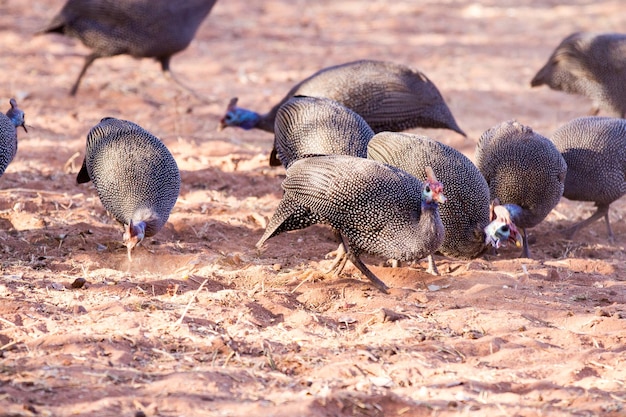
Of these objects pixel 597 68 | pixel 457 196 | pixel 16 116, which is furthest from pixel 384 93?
pixel 16 116

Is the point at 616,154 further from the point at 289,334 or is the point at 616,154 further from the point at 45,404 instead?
the point at 45,404

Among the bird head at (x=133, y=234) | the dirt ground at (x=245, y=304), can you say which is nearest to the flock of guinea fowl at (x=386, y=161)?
the bird head at (x=133, y=234)

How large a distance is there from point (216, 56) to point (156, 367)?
22.9 feet

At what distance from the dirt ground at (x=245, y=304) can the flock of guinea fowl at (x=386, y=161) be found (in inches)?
10.7

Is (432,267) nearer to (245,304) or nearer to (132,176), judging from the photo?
(245,304)

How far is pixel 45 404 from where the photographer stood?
3.13m

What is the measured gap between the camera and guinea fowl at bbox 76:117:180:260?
15.3ft

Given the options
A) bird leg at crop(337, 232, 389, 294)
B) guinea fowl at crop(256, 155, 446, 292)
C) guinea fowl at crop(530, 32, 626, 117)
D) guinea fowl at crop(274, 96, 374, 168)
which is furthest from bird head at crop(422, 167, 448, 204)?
guinea fowl at crop(530, 32, 626, 117)

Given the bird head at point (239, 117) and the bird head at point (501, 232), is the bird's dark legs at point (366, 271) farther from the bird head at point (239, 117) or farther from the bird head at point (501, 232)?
the bird head at point (239, 117)

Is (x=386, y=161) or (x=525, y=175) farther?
(x=525, y=175)

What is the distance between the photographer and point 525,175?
18.1ft

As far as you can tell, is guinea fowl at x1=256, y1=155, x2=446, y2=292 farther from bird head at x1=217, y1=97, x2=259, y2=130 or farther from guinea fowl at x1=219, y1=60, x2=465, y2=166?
bird head at x1=217, y1=97, x2=259, y2=130

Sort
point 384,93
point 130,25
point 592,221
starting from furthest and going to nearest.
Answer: point 130,25 → point 384,93 → point 592,221

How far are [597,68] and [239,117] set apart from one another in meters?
2.99
